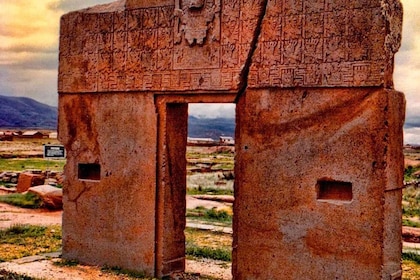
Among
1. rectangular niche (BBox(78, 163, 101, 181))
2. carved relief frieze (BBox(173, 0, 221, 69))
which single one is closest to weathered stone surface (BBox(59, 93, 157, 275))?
rectangular niche (BBox(78, 163, 101, 181))

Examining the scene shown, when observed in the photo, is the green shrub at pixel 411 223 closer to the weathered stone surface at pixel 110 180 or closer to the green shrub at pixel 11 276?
the weathered stone surface at pixel 110 180

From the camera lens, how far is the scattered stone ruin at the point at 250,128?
19.6 ft

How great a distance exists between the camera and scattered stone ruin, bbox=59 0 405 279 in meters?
5.98

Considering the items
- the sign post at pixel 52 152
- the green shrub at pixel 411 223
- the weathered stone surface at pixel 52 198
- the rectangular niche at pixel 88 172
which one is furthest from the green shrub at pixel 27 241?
the green shrub at pixel 411 223

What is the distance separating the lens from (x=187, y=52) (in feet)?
23.3

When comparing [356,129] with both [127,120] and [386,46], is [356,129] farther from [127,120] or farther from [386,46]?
[127,120]

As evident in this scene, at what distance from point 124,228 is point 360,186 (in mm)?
3169

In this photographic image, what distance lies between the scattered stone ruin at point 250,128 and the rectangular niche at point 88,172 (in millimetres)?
32

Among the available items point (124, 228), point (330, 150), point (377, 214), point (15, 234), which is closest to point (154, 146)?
point (124, 228)

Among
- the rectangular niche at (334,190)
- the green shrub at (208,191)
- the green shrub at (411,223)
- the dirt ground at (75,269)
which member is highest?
the rectangular niche at (334,190)

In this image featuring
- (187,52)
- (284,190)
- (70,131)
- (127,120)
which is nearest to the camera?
(284,190)

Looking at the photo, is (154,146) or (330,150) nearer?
(330,150)

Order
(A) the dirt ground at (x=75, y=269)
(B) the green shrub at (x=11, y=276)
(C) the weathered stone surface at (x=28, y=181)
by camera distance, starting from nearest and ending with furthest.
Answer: (B) the green shrub at (x=11, y=276) → (A) the dirt ground at (x=75, y=269) → (C) the weathered stone surface at (x=28, y=181)

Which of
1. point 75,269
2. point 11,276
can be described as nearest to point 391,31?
point 75,269
